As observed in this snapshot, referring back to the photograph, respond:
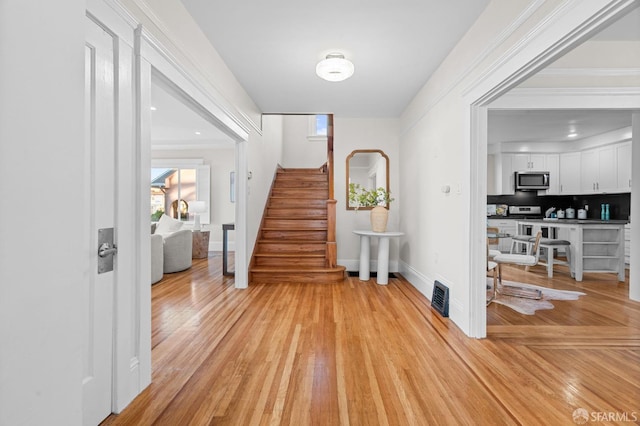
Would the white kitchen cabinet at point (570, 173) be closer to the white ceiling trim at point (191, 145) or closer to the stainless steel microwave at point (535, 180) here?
the stainless steel microwave at point (535, 180)

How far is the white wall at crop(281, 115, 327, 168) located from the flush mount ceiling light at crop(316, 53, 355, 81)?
16.9ft

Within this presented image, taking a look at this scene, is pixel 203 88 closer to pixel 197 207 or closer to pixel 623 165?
pixel 197 207

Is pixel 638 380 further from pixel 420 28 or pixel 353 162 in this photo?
pixel 353 162

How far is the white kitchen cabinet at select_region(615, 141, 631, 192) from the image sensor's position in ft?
18.5

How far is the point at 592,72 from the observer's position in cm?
268

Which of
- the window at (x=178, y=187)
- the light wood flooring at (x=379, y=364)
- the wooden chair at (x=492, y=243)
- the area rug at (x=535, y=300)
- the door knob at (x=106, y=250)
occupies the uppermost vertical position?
the window at (x=178, y=187)

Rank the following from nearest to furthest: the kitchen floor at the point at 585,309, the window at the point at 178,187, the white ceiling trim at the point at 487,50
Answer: the white ceiling trim at the point at 487,50, the kitchen floor at the point at 585,309, the window at the point at 178,187

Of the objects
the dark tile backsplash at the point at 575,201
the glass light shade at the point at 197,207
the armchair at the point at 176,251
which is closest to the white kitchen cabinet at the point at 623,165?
the dark tile backsplash at the point at 575,201

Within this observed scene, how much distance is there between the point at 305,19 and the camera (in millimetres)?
2553

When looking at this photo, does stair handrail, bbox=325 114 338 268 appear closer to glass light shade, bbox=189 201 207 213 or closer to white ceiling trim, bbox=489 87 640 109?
white ceiling trim, bbox=489 87 640 109

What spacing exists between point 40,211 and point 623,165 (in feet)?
26.8

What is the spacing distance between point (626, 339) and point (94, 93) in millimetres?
4227

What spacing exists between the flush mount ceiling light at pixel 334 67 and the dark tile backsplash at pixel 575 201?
6.25 m

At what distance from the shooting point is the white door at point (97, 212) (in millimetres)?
1472
